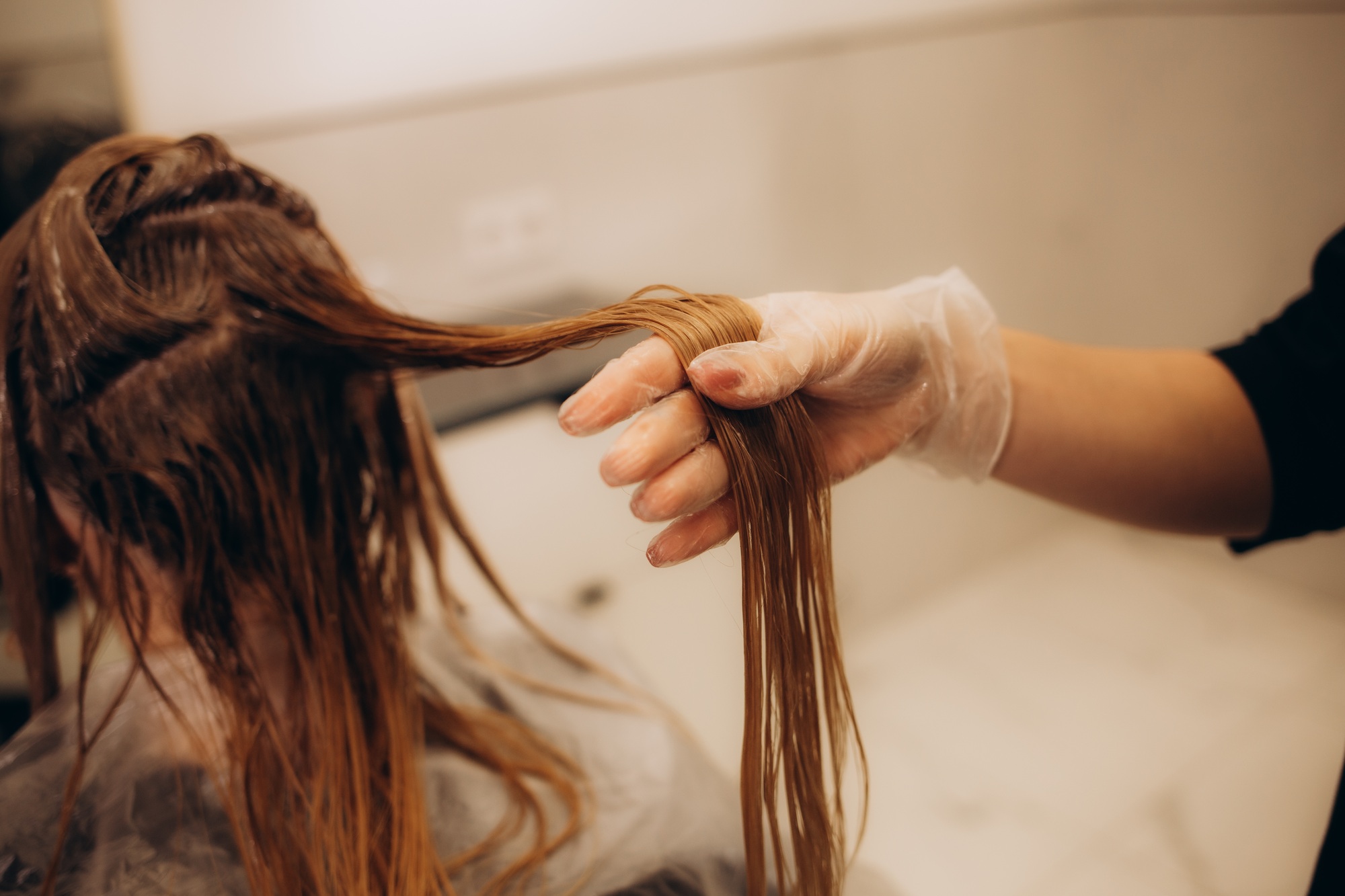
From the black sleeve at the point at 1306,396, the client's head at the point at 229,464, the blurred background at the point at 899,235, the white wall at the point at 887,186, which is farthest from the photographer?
the white wall at the point at 887,186

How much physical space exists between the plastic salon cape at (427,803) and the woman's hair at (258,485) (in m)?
0.04

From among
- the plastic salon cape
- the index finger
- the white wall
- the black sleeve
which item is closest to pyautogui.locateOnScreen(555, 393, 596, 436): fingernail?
the index finger

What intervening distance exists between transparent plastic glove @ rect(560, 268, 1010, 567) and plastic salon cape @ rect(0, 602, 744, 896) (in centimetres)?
36

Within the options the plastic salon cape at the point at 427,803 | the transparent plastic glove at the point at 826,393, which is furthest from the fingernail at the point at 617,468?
the plastic salon cape at the point at 427,803

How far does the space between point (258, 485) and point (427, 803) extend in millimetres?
328

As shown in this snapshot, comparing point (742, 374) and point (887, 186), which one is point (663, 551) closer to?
point (742, 374)

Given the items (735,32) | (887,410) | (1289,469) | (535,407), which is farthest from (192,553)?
(735,32)

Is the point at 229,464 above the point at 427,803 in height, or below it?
above

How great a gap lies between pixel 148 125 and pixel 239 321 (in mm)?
642

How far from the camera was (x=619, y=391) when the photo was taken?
1.32 ft

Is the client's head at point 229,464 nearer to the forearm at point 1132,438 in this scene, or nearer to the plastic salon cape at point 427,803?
the plastic salon cape at point 427,803

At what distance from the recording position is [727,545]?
0.47 metres

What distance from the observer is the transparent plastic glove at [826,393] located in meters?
0.40

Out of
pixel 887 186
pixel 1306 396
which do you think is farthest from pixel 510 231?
pixel 1306 396
